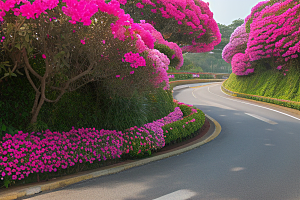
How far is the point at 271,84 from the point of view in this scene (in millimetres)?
23328

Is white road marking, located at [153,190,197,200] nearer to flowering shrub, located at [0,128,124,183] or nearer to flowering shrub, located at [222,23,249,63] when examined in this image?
flowering shrub, located at [0,128,124,183]

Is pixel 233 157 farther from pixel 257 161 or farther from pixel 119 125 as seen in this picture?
pixel 119 125

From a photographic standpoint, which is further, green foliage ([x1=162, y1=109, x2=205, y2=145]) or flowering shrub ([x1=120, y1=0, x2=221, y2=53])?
flowering shrub ([x1=120, y1=0, x2=221, y2=53])

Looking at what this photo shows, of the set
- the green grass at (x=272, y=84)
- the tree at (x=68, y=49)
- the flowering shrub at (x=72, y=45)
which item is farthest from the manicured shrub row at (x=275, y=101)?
the tree at (x=68, y=49)

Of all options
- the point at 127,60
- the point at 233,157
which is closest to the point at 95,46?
the point at 127,60

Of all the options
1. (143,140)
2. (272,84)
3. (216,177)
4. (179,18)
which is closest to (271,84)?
(272,84)

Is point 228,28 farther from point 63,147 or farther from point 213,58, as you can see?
point 63,147

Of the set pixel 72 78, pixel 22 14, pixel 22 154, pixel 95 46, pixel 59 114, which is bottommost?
pixel 22 154

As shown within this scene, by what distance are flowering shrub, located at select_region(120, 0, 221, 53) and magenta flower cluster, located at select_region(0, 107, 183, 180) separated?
446 inches

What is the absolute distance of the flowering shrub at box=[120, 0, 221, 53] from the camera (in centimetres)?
1723

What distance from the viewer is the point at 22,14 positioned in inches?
193

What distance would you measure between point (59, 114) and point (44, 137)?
80 centimetres

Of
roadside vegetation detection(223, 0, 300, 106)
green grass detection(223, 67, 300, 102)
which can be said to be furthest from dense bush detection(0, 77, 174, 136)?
green grass detection(223, 67, 300, 102)

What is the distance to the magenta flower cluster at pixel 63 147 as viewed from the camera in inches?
215
